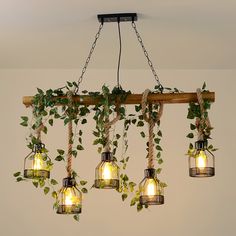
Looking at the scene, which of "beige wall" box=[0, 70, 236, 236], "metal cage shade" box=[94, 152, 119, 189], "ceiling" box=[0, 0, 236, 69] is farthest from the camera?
"beige wall" box=[0, 70, 236, 236]

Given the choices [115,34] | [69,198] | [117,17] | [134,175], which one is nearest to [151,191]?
[69,198]

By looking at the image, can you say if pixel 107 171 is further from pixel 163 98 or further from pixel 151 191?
pixel 163 98

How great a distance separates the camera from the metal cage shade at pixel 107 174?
2971 millimetres

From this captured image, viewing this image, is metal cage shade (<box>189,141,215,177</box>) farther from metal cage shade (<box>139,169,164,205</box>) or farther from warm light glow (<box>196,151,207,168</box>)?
metal cage shade (<box>139,169,164,205</box>)

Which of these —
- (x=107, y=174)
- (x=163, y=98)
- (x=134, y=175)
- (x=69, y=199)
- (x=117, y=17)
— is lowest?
(x=69, y=199)

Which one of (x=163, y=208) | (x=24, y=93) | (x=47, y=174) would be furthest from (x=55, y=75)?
(x=47, y=174)

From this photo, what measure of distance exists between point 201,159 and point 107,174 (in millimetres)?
459

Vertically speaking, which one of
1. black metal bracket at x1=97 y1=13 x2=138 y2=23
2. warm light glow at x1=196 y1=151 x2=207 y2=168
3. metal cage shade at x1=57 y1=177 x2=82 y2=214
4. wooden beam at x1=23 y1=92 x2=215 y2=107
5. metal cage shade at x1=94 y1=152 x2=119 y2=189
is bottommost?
metal cage shade at x1=57 y1=177 x2=82 y2=214

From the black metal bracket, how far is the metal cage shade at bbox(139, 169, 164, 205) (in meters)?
0.98

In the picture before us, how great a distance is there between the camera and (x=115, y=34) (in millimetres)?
3893

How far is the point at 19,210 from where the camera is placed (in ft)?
14.5

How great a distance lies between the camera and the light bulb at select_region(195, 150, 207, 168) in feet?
9.93

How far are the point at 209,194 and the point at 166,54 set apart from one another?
1.03 m

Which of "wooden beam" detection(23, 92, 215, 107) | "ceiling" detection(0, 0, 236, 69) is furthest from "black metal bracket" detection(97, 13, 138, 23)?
"wooden beam" detection(23, 92, 215, 107)
